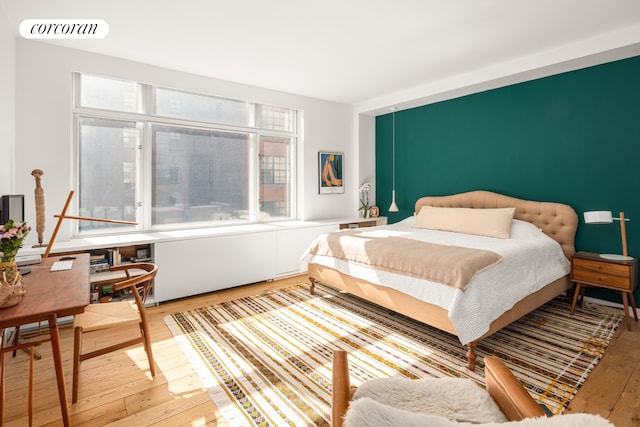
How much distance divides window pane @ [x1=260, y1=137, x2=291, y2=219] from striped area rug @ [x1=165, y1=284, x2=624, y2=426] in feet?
5.84

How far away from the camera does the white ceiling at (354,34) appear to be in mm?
2605

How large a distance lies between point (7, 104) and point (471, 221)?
15.0ft

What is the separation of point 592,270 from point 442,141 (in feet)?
8.08

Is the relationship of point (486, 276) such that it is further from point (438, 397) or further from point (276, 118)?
point (276, 118)

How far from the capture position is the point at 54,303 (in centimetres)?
152

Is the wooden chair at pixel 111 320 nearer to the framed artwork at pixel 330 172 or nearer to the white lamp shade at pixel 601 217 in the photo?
the framed artwork at pixel 330 172

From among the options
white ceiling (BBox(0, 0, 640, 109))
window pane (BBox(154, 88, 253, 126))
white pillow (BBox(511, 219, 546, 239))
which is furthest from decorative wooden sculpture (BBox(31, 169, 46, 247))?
white pillow (BBox(511, 219, 546, 239))

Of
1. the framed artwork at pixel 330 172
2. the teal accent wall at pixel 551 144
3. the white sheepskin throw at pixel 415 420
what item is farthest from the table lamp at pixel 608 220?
the framed artwork at pixel 330 172

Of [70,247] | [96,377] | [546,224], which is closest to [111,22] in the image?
[70,247]

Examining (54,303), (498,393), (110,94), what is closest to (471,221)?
(498,393)

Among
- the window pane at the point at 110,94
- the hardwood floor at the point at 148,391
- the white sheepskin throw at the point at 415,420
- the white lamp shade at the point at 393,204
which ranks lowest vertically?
the hardwood floor at the point at 148,391

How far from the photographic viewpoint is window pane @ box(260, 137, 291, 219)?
4902 mm

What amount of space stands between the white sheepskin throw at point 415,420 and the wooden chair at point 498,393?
201 mm

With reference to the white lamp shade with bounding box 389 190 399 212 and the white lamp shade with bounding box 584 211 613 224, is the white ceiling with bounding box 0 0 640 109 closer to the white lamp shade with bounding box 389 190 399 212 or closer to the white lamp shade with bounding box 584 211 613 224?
the white lamp shade with bounding box 584 211 613 224
